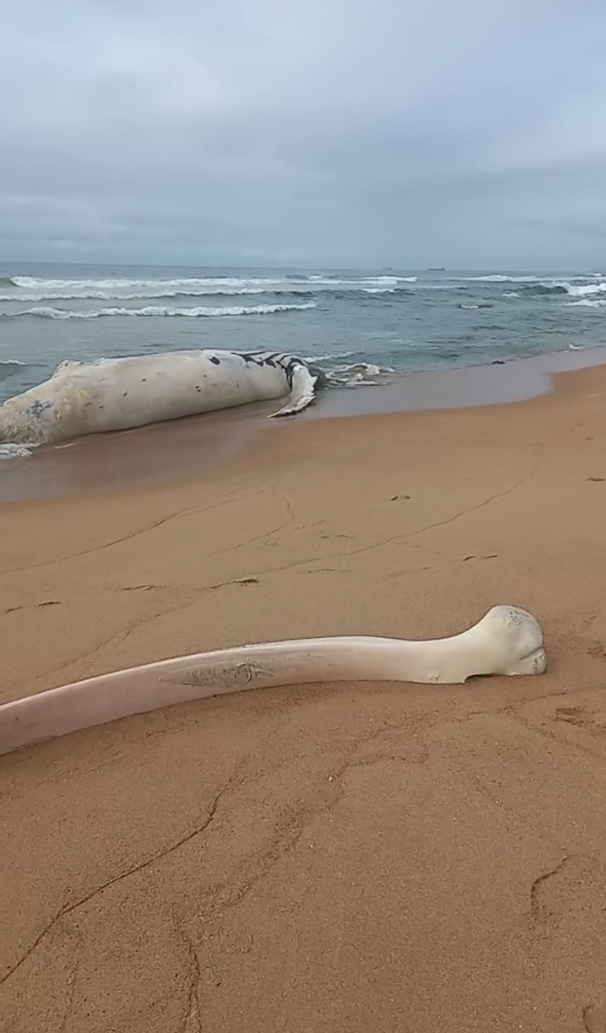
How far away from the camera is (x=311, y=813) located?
1.71 m

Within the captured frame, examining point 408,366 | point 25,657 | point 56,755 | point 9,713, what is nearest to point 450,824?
point 56,755

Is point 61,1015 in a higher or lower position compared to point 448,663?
lower

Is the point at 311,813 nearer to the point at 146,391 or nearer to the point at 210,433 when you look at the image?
the point at 210,433

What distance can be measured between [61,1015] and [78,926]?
178 millimetres

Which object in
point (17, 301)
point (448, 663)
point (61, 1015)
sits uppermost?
point (17, 301)

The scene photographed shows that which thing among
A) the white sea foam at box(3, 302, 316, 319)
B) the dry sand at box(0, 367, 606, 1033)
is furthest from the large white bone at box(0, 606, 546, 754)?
the white sea foam at box(3, 302, 316, 319)

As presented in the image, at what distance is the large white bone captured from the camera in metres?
2.05

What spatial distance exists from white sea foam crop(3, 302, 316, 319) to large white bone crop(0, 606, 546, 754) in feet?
54.9

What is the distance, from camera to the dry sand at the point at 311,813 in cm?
130

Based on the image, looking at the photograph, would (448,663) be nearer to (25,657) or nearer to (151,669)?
(151,669)

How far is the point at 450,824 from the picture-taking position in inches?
65.6

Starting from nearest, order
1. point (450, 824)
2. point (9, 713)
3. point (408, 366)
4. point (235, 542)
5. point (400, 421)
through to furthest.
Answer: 1. point (450, 824)
2. point (9, 713)
3. point (235, 542)
4. point (400, 421)
5. point (408, 366)

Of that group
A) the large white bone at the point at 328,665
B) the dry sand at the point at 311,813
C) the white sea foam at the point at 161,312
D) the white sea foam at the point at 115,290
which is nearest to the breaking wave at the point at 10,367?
the dry sand at the point at 311,813

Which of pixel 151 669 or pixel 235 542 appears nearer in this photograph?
pixel 151 669
